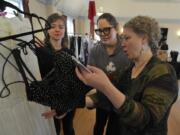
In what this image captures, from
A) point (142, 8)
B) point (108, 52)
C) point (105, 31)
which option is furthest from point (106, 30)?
point (142, 8)

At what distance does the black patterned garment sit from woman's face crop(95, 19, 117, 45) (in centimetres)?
113

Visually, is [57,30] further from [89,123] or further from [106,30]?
[89,123]

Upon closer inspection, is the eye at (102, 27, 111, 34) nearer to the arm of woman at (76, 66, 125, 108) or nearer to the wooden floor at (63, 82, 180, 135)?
the arm of woman at (76, 66, 125, 108)

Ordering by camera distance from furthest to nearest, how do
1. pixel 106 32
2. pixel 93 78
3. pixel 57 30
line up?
pixel 106 32 → pixel 57 30 → pixel 93 78

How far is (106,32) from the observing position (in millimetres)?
1854

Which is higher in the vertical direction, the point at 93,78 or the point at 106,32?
the point at 106,32

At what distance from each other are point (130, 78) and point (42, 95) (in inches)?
22.2

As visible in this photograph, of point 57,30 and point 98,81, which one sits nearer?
point 98,81

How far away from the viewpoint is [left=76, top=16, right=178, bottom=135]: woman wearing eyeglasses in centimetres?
75

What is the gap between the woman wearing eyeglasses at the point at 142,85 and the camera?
0.75 meters

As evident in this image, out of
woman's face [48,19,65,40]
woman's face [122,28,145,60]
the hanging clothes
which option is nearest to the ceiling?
woman's face [48,19,65,40]

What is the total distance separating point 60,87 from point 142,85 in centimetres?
40

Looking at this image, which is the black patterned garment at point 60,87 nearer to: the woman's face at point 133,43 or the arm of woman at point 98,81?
the arm of woman at point 98,81

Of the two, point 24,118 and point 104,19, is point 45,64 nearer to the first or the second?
point 24,118
